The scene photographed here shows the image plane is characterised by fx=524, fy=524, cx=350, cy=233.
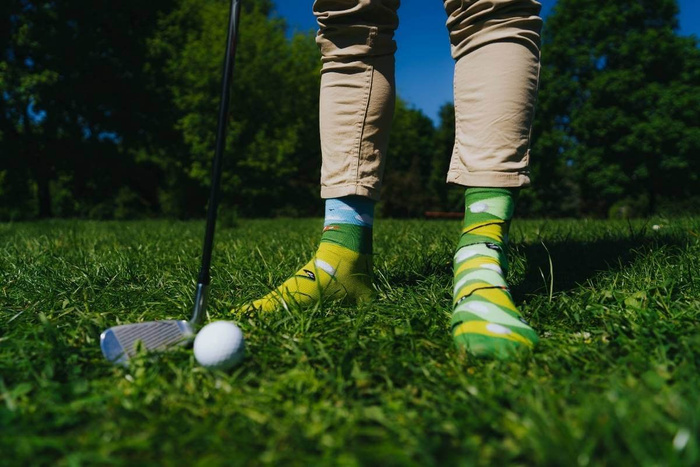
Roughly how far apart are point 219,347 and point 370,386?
0.37 meters

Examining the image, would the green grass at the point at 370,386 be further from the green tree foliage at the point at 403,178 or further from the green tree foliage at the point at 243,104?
the green tree foliage at the point at 403,178

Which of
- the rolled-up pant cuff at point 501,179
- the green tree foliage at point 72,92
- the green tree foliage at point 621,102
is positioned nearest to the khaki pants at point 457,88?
the rolled-up pant cuff at point 501,179

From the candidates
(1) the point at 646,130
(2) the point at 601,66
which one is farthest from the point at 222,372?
(2) the point at 601,66

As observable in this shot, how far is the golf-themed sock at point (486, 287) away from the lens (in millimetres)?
1367

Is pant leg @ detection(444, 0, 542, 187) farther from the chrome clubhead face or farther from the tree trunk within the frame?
the tree trunk

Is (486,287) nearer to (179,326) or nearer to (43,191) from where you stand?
(179,326)

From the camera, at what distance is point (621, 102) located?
25.6 metres

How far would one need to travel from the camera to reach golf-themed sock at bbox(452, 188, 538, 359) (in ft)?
4.49

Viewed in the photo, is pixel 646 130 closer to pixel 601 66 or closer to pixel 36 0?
pixel 601 66

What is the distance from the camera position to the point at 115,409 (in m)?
1.04

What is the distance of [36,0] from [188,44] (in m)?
9.93

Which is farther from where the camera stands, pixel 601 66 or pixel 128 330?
pixel 601 66

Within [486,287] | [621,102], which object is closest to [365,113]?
[486,287]

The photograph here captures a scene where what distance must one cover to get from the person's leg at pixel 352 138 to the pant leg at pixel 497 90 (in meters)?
0.31
